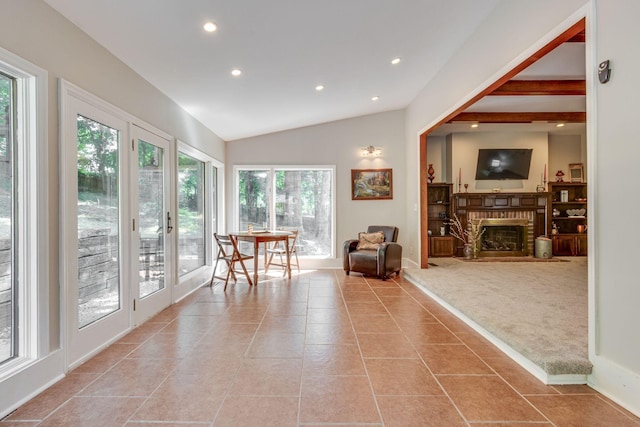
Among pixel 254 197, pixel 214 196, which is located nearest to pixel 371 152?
pixel 254 197

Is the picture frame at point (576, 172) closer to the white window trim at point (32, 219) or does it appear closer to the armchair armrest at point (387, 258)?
the armchair armrest at point (387, 258)

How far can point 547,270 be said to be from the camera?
17.6 ft

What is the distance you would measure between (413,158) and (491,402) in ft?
14.9

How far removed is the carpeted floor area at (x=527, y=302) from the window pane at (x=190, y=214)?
11.0 feet

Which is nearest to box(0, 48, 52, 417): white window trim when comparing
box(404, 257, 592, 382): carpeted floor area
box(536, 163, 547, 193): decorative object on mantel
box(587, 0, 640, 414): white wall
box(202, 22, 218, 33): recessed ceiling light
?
box(202, 22, 218, 33): recessed ceiling light

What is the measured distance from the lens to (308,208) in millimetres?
6457

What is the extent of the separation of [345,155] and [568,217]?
540cm

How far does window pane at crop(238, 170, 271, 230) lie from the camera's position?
6.39 meters

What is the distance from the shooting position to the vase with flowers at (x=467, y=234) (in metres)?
6.78

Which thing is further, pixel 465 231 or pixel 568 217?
pixel 568 217

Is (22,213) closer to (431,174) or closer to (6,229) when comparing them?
(6,229)

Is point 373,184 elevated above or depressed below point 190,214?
above

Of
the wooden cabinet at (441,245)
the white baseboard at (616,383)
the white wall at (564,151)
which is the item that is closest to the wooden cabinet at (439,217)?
the wooden cabinet at (441,245)

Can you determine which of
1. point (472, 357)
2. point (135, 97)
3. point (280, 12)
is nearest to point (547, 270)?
point (472, 357)
